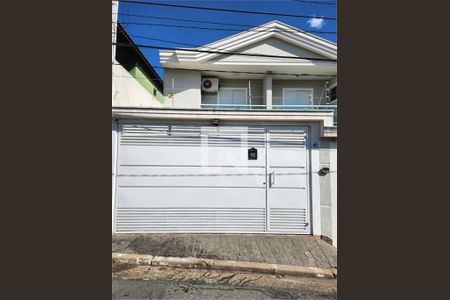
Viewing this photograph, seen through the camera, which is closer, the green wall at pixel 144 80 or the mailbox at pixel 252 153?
the mailbox at pixel 252 153

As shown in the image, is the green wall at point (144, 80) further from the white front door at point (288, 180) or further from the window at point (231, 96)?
the white front door at point (288, 180)

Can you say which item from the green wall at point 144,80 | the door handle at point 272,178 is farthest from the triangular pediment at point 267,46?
the door handle at point 272,178

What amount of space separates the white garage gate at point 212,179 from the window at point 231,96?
3.64 m

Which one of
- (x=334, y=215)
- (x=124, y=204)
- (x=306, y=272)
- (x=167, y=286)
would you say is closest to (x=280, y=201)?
(x=334, y=215)

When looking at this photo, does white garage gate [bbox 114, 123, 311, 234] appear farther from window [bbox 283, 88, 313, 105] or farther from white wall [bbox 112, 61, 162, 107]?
window [bbox 283, 88, 313, 105]

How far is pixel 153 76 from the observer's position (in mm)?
8852

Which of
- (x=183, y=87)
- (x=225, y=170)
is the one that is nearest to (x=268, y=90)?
(x=183, y=87)

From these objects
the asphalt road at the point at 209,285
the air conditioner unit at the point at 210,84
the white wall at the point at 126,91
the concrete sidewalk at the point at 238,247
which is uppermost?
the air conditioner unit at the point at 210,84

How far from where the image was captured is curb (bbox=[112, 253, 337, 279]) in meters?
3.51

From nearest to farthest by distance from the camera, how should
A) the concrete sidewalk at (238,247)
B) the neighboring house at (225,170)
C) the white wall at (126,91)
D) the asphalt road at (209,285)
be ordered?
the asphalt road at (209,285) → the concrete sidewalk at (238,247) → the neighboring house at (225,170) → the white wall at (126,91)

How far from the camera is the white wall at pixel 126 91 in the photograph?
569 centimetres

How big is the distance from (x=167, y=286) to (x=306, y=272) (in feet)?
6.45

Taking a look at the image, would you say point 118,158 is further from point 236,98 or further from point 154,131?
point 236,98

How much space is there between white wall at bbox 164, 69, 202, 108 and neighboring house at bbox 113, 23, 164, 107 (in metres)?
0.67
